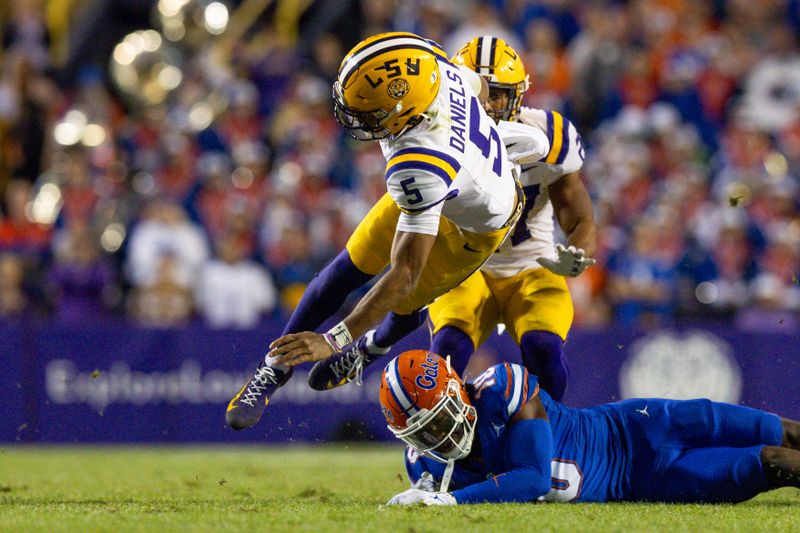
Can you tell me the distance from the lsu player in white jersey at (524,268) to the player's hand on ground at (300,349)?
3.89 feet

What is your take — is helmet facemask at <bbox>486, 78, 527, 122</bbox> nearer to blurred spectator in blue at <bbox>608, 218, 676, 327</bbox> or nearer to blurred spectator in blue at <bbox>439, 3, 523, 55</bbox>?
blurred spectator in blue at <bbox>608, 218, 676, 327</bbox>

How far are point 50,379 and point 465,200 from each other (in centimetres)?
592

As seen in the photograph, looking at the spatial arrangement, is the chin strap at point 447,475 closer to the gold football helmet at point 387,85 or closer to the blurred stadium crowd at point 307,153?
the gold football helmet at point 387,85

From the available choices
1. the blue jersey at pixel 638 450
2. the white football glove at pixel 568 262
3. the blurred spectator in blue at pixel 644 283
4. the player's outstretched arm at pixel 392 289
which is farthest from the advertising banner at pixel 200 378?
the player's outstretched arm at pixel 392 289

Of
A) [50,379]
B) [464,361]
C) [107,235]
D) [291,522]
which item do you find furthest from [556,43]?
[291,522]

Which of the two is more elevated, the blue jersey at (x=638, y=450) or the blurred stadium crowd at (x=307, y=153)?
the blurred stadium crowd at (x=307, y=153)

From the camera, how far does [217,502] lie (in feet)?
20.3

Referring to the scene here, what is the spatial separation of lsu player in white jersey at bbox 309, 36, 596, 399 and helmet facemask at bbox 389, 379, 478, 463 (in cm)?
124

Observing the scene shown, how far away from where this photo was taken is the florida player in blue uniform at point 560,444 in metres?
5.44

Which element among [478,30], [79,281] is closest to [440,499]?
[79,281]

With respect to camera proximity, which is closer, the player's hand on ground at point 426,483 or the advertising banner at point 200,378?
the player's hand on ground at point 426,483

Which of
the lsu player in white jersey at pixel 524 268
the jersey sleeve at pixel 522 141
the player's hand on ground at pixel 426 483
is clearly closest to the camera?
the player's hand on ground at pixel 426 483

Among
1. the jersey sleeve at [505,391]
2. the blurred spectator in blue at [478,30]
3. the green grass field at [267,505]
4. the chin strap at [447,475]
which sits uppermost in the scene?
the blurred spectator in blue at [478,30]

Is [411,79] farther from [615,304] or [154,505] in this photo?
[615,304]
